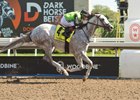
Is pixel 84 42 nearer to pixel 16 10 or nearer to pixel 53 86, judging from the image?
pixel 53 86

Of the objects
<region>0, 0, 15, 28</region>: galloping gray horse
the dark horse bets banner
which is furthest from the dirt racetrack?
<region>0, 0, 15, 28</region>: galloping gray horse

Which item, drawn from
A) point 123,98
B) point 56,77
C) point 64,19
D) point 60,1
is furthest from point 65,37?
point 60,1

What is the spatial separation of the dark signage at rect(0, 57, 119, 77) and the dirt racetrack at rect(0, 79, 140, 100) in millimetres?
1029

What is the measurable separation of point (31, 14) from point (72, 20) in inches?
569

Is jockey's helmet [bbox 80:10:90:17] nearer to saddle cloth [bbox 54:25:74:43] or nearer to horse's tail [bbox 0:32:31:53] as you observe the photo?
saddle cloth [bbox 54:25:74:43]

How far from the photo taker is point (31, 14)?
90.2 ft

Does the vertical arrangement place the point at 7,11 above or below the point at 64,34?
above

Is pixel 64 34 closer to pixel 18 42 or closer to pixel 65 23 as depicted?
pixel 65 23

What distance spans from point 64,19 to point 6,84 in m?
2.42

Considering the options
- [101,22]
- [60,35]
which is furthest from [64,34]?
[101,22]

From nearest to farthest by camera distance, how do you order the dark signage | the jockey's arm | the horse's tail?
the jockey's arm
the horse's tail
the dark signage

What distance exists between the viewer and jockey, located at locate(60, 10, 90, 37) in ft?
43.4

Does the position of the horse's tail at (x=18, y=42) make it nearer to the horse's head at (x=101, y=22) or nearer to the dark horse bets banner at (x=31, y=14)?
the horse's head at (x=101, y=22)

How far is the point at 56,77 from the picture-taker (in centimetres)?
1430
